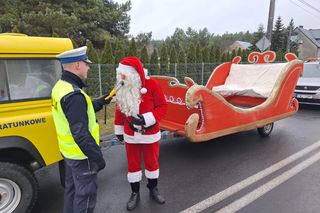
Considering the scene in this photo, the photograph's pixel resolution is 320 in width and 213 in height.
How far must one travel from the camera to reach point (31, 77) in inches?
118

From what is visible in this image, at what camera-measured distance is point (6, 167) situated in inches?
106

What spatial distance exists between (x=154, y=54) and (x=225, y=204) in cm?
1019

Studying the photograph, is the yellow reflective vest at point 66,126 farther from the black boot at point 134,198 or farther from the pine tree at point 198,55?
the pine tree at point 198,55

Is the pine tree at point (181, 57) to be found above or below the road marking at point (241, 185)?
above

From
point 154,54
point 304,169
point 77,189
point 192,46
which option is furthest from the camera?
point 192,46

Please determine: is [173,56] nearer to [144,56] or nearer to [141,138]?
[144,56]

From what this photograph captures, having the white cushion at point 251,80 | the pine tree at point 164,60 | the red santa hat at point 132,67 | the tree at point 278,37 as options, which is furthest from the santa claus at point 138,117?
the tree at point 278,37

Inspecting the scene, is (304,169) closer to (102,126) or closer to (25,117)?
(25,117)

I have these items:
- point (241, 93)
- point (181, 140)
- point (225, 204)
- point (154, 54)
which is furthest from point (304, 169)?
point (154, 54)

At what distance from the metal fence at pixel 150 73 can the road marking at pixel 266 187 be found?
6.77 m

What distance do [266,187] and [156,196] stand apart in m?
1.52

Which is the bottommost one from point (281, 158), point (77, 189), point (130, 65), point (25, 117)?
point (281, 158)

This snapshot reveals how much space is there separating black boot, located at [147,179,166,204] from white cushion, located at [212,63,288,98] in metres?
3.94

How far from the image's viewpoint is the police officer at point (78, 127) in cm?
219
